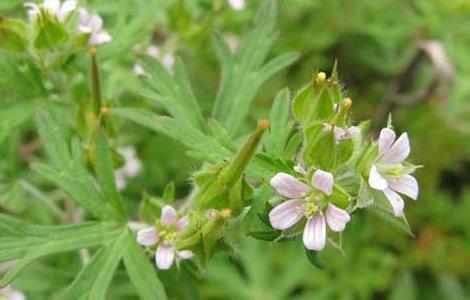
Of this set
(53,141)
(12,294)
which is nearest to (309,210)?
(53,141)

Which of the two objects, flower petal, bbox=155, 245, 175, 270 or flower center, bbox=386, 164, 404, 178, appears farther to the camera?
flower petal, bbox=155, 245, 175, 270

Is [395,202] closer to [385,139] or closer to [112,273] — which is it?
[385,139]

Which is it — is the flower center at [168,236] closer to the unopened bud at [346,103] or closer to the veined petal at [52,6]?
the unopened bud at [346,103]

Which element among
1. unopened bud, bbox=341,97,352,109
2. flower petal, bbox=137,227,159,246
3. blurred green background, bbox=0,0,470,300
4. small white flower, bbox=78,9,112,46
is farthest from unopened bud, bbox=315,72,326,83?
blurred green background, bbox=0,0,470,300

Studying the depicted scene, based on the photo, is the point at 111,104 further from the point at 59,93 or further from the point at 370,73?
the point at 370,73

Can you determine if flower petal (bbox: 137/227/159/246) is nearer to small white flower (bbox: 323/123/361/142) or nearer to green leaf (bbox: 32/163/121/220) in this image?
green leaf (bbox: 32/163/121/220)

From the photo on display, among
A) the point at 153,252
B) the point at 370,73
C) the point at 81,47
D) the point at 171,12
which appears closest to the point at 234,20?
the point at 171,12

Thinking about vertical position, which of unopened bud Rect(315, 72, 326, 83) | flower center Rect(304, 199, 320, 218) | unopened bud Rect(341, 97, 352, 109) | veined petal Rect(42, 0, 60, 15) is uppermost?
veined petal Rect(42, 0, 60, 15)
